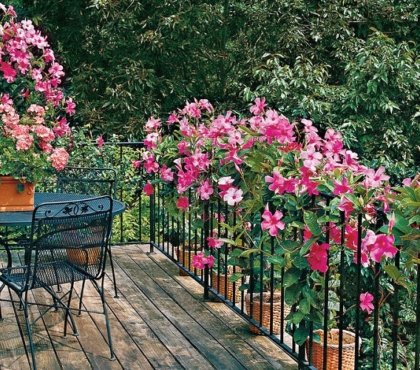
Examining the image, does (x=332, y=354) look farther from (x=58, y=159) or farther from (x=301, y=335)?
(x=58, y=159)

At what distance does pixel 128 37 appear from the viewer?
33.2 ft

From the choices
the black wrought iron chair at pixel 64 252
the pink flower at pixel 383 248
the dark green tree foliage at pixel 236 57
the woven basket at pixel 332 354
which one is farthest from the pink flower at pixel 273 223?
the dark green tree foliage at pixel 236 57

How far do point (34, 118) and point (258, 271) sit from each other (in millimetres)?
1403

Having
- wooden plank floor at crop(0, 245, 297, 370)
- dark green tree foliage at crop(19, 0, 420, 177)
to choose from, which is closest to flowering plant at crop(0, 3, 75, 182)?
wooden plank floor at crop(0, 245, 297, 370)

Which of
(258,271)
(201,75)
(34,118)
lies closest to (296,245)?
(258,271)

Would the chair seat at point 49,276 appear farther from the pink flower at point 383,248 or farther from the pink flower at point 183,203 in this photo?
the pink flower at point 383,248

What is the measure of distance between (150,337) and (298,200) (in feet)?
4.35

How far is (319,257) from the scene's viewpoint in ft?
9.18

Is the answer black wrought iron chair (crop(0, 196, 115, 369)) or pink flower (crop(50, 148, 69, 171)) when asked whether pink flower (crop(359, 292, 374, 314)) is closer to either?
black wrought iron chair (crop(0, 196, 115, 369))

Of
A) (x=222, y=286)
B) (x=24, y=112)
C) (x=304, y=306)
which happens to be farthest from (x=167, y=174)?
(x=304, y=306)

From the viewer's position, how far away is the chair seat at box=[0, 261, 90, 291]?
3365 millimetres

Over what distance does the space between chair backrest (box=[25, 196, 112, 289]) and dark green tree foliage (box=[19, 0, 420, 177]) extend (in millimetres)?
5060

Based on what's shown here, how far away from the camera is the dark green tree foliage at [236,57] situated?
851 centimetres

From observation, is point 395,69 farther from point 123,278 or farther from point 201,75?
point 123,278
